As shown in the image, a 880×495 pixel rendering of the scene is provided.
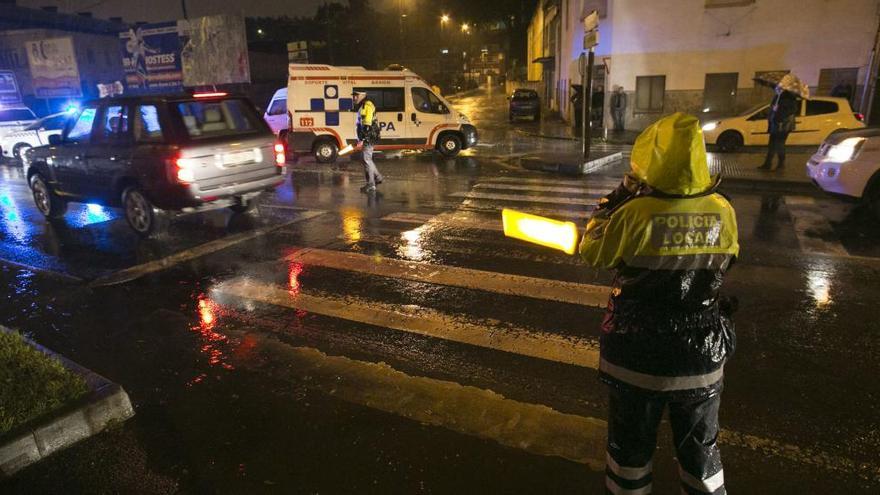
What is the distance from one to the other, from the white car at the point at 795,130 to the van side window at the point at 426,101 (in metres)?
7.68

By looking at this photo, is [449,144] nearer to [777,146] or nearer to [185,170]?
[777,146]

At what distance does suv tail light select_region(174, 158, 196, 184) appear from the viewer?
7457 mm

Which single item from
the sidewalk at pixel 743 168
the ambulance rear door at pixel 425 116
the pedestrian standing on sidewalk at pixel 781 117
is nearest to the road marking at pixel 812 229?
the sidewalk at pixel 743 168

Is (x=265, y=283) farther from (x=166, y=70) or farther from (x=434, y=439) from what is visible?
(x=166, y=70)

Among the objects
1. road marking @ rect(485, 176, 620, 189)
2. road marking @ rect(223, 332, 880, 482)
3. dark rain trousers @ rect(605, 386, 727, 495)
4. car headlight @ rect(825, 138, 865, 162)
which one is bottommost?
road marking @ rect(223, 332, 880, 482)

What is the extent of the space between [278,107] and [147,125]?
9792 millimetres

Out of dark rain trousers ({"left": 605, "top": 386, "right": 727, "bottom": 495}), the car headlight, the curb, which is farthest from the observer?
the car headlight

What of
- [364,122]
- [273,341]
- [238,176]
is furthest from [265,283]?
[364,122]

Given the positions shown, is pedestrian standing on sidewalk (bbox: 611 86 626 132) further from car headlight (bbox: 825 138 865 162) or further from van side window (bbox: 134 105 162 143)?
van side window (bbox: 134 105 162 143)

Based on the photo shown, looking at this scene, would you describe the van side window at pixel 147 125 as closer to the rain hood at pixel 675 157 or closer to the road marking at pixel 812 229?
the rain hood at pixel 675 157

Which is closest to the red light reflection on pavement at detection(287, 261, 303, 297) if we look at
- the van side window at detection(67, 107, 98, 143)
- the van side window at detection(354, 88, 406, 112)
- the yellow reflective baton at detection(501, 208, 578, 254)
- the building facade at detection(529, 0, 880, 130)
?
the yellow reflective baton at detection(501, 208, 578, 254)

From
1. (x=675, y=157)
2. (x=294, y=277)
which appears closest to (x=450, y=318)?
(x=294, y=277)

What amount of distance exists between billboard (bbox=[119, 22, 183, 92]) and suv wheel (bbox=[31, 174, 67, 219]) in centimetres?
1863

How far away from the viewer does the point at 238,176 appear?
8133 millimetres
